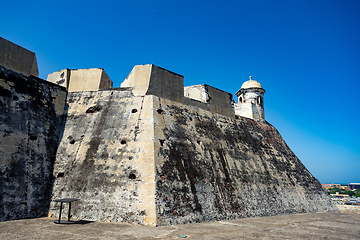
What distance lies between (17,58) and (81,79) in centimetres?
294

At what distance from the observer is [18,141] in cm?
894

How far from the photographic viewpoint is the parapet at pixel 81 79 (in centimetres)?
1233

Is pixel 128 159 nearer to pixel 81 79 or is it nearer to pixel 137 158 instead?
pixel 137 158

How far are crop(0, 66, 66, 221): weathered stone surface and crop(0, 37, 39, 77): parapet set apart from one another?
1.10ft

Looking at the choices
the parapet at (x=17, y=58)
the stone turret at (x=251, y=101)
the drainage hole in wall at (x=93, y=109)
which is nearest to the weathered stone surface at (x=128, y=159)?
the drainage hole in wall at (x=93, y=109)

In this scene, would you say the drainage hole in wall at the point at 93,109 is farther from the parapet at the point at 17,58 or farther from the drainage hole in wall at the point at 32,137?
the parapet at the point at 17,58

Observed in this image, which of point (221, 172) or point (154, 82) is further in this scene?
point (154, 82)

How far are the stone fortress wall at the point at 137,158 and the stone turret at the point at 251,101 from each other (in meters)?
5.00

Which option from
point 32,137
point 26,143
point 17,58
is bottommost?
point 26,143

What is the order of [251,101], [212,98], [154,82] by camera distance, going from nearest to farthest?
[154,82]
[212,98]
[251,101]

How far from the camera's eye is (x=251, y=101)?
20797mm

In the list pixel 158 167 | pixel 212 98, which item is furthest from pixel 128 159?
pixel 212 98

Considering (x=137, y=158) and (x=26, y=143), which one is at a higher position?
(x=26, y=143)

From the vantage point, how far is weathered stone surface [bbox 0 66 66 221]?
8156mm
